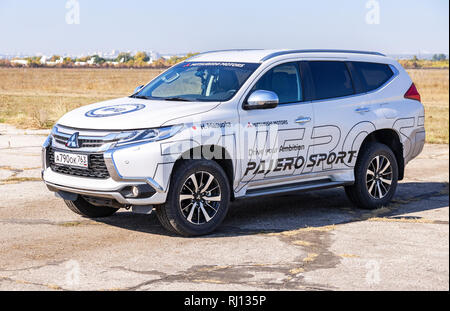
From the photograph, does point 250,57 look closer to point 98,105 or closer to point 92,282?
point 98,105

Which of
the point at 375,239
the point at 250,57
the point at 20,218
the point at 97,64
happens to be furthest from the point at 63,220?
the point at 97,64

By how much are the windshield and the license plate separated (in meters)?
1.41

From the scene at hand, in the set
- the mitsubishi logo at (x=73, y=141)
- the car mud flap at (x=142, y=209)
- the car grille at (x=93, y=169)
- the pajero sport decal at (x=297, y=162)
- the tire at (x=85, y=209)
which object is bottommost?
the tire at (x=85, y=209)

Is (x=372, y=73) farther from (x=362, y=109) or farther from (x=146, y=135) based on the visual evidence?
(x=146, y=135)

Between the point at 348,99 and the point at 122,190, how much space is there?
10.5 feet

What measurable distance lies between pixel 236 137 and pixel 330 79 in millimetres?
1791

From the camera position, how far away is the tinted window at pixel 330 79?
8.66 meters

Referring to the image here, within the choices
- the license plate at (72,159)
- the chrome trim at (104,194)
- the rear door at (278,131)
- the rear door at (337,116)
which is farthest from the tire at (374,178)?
the license plate at (72,159)

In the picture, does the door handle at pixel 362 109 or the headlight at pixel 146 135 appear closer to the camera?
the headlight at pixel 146 135

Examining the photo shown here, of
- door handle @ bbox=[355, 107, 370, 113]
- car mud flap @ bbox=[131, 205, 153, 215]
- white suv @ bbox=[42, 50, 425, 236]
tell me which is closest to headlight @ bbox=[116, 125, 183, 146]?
white suv @ bbox=[42, 50, 425, 236]

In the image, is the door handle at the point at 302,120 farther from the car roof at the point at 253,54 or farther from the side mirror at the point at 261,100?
the car roof at the point at 253,54

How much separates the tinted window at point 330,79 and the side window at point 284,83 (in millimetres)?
259

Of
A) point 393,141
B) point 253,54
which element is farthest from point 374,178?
point 253,54

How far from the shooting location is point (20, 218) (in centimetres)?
841
